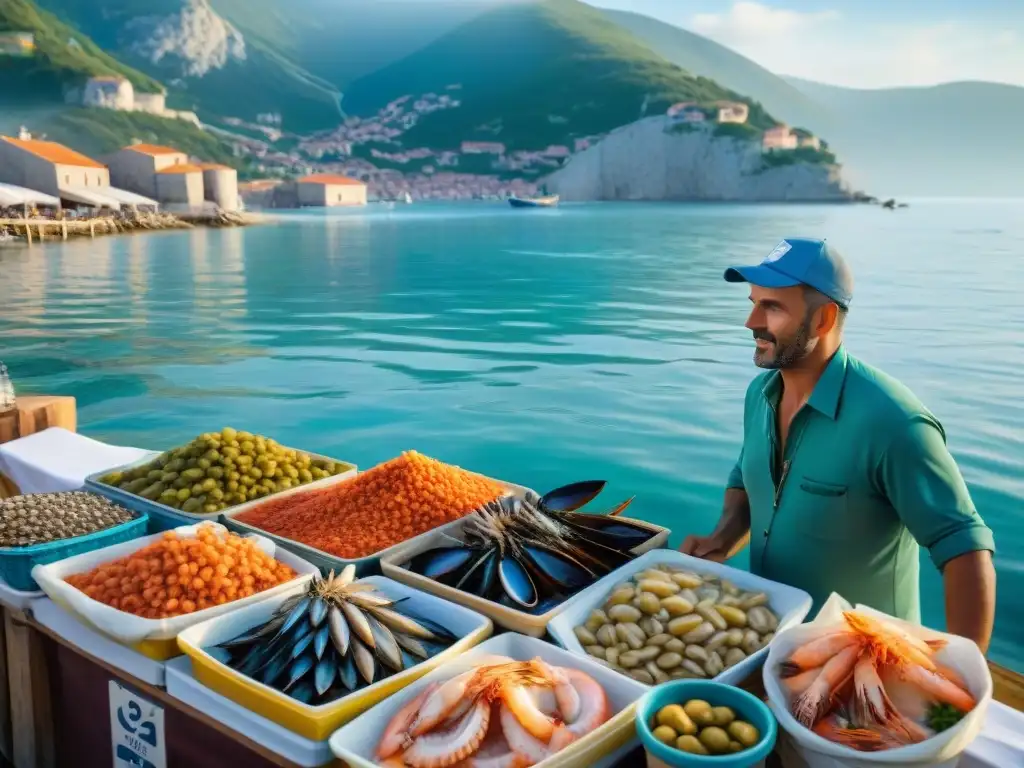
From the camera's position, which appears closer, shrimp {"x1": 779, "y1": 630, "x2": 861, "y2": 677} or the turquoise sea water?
shrimp {"x1": 779, "y1": 630, "x2": 861, "y2": 677}

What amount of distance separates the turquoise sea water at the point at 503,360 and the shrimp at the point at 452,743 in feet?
17.9

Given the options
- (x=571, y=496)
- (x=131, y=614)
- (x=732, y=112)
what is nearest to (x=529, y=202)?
(x=732, y=112)

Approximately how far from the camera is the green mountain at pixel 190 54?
16488 cm

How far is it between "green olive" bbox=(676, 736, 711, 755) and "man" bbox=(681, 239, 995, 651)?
0.97 metres

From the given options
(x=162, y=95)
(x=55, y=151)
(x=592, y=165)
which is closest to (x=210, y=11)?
(x=162, y=95)

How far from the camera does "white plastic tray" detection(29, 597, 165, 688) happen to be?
230 centimetres

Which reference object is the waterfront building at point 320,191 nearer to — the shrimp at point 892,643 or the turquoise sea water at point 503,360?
the turquoise sea water at point 503,360

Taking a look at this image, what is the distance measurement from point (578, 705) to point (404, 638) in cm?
52

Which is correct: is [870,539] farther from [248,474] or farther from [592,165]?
[592,165]

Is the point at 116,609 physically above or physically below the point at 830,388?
below

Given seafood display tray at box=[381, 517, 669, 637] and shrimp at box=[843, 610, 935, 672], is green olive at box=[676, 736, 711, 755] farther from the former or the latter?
seafood display tray at box=[381, 517, 669, 637]

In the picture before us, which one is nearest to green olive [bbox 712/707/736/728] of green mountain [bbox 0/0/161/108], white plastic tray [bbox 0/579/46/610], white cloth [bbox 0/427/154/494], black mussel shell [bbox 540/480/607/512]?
black mussel shell [bbox 540/480/607/512]

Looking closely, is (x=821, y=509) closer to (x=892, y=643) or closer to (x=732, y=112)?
(x=892, y=643)

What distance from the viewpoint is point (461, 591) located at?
99.5 inches
